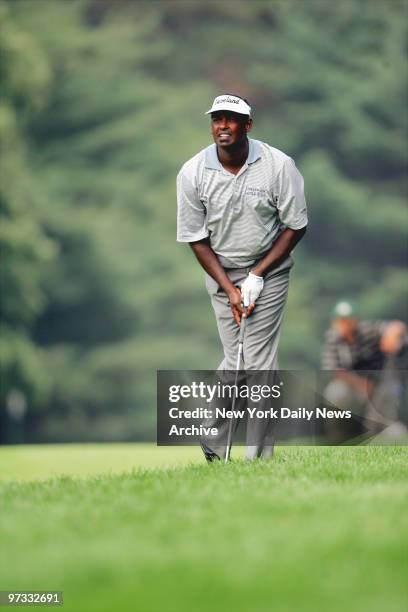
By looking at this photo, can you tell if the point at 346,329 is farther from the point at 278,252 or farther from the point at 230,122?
the point at 230,122

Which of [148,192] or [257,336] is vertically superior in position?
[148,192]

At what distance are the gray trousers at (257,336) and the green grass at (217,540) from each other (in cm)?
84

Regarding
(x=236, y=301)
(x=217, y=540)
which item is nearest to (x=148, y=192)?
(x=236, y=301)

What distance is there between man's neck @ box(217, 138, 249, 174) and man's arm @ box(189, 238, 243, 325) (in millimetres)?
423

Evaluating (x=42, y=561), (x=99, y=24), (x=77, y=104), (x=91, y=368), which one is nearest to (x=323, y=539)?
(x=42, y=561)

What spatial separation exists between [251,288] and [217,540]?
2851 mm

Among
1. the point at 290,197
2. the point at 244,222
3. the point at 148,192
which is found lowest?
the point at 244,222

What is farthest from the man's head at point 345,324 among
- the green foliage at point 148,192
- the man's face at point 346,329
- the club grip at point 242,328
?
the green foliage at point 148,192

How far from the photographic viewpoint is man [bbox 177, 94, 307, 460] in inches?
294

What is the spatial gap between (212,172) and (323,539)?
10.5 ft

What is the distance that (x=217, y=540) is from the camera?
15.8 feet

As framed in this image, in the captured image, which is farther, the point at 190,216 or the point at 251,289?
the point at 190,216

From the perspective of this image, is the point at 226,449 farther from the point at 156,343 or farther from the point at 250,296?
the point at 156,343

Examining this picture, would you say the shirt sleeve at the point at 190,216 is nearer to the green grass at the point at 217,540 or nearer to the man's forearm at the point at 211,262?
the man's forearm at the point at 211,262
